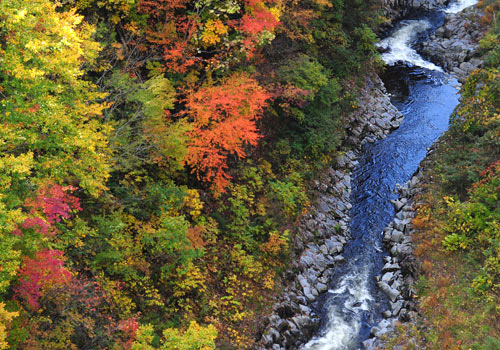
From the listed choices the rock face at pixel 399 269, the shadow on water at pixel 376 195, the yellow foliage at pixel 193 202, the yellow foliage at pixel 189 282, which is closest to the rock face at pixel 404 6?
the shadow on water at pixel 376 195

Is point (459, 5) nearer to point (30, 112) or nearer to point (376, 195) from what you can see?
point (376, 195)

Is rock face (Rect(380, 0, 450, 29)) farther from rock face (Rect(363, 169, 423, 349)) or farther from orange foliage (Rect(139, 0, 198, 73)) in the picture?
orange foliage (Rect(139, 0, 198, 73))

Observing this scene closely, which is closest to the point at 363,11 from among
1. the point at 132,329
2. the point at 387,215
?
the point at 387,215

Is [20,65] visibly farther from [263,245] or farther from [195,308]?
[263,245]

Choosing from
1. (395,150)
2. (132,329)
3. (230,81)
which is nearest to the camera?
(132,329)

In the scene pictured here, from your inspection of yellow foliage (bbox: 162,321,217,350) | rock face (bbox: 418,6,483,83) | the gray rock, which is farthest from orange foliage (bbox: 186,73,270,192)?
rock face (bbox: 418,6,483,83)

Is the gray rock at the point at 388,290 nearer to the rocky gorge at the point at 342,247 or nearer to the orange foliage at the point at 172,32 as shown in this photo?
the rocky gorge at the point at 342,247
